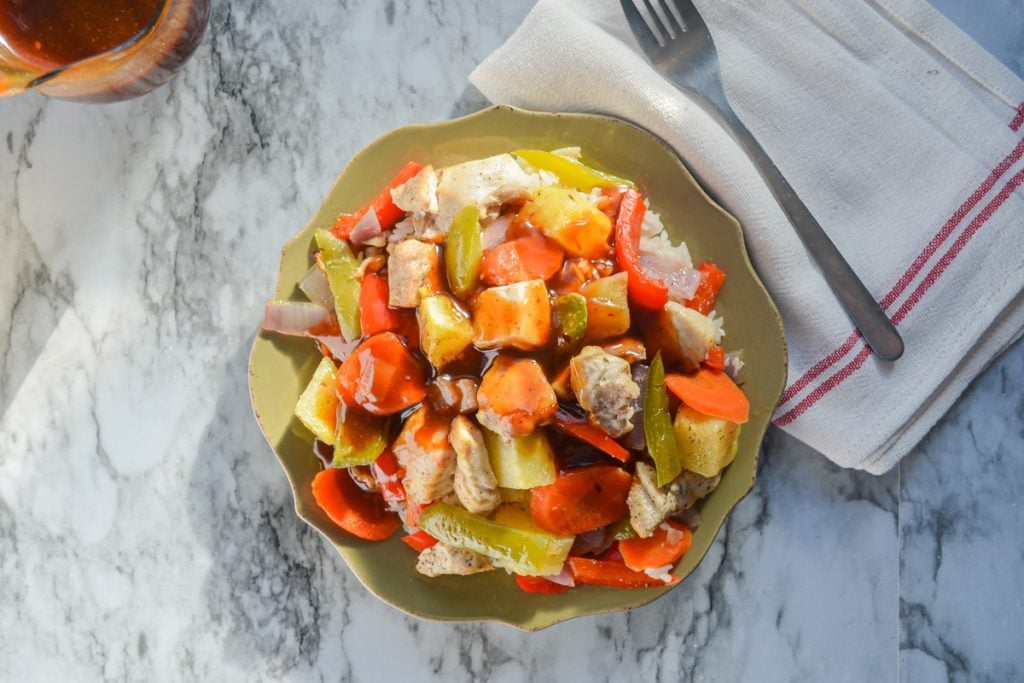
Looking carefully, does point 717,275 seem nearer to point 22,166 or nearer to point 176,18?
point 176,18

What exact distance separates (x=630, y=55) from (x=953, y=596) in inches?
66.3

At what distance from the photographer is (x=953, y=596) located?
267cm

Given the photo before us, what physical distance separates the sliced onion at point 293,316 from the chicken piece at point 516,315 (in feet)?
→ 1.62

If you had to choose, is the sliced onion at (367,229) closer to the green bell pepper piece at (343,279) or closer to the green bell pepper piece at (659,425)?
the green bell pepper piece at (343,279)

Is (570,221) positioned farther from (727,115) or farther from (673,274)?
(727,115)

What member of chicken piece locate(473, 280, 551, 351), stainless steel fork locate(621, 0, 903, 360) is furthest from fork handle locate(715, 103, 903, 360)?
chicken piece locate(473, 280, 551, 351)

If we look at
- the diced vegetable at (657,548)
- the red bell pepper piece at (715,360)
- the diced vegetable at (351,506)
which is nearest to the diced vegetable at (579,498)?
the diced vegetable at (657,548)

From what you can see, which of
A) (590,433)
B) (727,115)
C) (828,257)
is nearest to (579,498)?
(590,433)

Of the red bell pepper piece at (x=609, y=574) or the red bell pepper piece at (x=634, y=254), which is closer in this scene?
the red bell pepper piece at (x=634, y=254)

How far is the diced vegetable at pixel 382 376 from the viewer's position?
2.31 metres

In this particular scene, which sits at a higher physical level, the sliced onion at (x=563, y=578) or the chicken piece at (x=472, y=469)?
the chicken piece at (x=472, y=469)

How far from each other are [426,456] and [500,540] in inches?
10.6

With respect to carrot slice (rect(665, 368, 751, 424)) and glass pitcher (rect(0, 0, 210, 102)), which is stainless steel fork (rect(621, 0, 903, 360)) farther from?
glass pitcher (rect(0, 0, 210, 102))

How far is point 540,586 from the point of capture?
2.47 m
